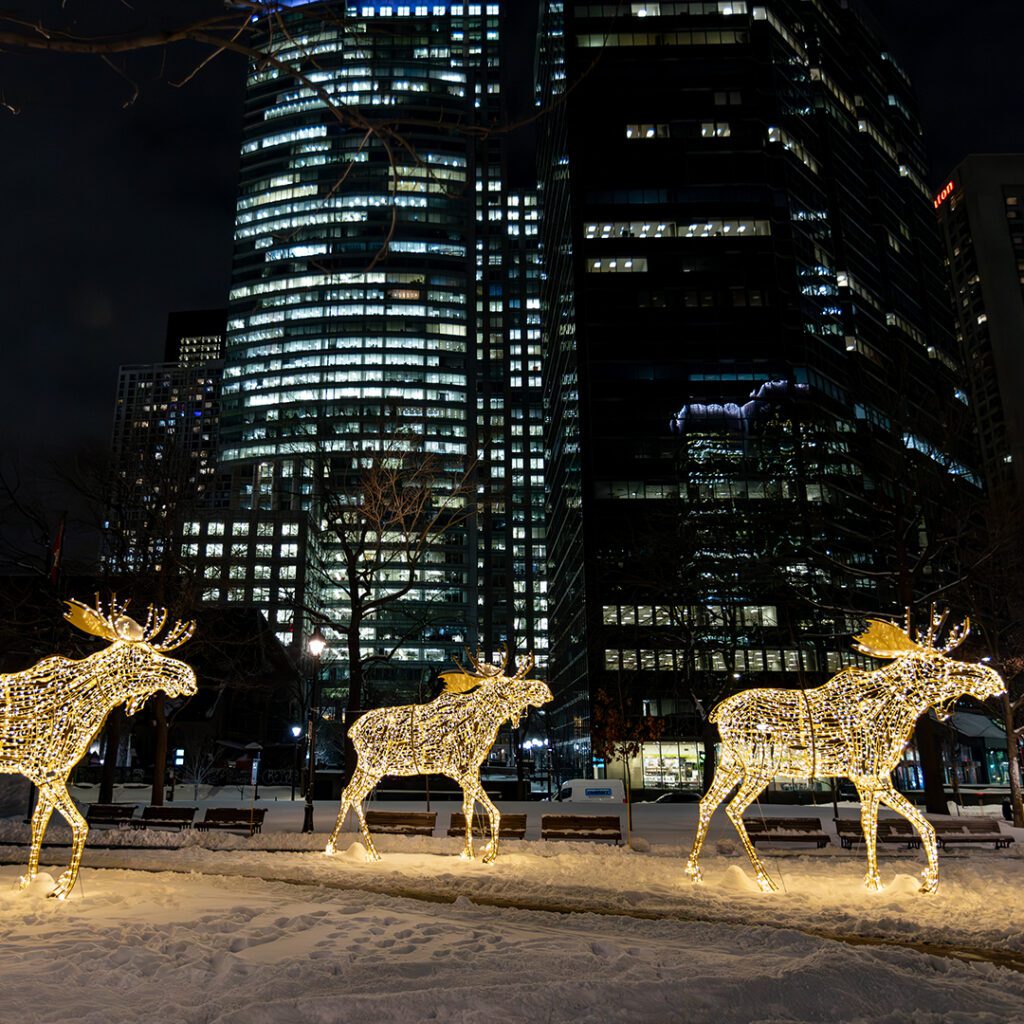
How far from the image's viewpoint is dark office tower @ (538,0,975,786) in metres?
63.4

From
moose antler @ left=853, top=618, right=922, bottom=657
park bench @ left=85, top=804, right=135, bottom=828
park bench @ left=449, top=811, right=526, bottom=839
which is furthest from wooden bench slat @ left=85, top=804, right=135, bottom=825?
moose antler @ left=853, top=618, right=922, bottom=657

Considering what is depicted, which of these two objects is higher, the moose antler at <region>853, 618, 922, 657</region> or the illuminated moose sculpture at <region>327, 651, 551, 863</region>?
the moose antler at <region>853, 618, 922, 657</region>

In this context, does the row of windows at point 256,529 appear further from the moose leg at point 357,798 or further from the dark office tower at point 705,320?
the moose leg at point 357,798

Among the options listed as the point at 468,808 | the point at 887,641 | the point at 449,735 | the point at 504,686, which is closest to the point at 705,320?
the point at 504,686

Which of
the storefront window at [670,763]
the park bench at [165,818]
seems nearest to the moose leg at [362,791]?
the park bench at [165,818]

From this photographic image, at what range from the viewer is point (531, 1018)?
5816mm

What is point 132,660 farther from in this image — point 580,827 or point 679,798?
point 679,798

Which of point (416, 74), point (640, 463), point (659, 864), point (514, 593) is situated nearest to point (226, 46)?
point (659, 864)

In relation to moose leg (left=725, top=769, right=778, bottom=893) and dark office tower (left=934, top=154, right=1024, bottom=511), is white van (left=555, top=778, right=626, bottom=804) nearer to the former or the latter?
moose leg (left=725, top=769, right=778, bottom=893)

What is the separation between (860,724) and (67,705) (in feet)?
35.5

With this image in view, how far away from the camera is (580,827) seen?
57.6 ft

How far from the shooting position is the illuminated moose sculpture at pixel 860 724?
11.2m

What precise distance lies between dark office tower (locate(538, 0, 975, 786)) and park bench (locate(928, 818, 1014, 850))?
1341 inches

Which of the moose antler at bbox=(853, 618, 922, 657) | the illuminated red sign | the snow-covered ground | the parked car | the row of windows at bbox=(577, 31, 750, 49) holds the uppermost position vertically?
the illuminated red sign
